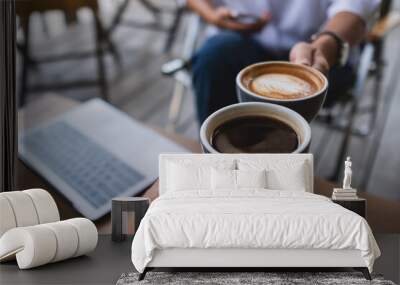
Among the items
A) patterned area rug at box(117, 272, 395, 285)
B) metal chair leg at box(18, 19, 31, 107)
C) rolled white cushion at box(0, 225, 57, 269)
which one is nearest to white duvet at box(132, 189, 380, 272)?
patterned area rug at box(117, 272, 395, 285)

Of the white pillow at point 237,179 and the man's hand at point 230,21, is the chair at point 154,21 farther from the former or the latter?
the white pillow at point 237,179

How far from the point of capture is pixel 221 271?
3.86 meters

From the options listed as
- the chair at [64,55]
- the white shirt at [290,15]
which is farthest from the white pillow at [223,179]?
the chair at [64,55]

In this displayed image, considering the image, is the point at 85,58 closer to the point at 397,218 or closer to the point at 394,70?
the point at 394,70

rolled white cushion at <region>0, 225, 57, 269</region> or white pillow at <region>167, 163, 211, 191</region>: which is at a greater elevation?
white pillow at <region>167, 163, 211, 191</region>

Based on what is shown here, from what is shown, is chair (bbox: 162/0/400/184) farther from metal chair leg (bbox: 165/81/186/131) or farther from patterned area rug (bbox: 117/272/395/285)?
patterned area rug (bbox: 117/272/395/285)

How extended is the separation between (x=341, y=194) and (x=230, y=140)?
2.78 ft

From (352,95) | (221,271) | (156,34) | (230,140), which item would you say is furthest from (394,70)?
(221,271)

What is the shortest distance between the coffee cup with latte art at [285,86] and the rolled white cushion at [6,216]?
5.89 ft

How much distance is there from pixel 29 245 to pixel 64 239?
0.79ft

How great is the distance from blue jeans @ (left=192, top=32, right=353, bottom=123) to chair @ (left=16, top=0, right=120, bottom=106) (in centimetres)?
65

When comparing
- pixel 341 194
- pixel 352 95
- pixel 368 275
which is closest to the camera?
pixel 368 275

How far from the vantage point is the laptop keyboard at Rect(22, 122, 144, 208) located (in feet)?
16.9

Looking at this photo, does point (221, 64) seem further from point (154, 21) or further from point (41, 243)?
point (41, 243)
